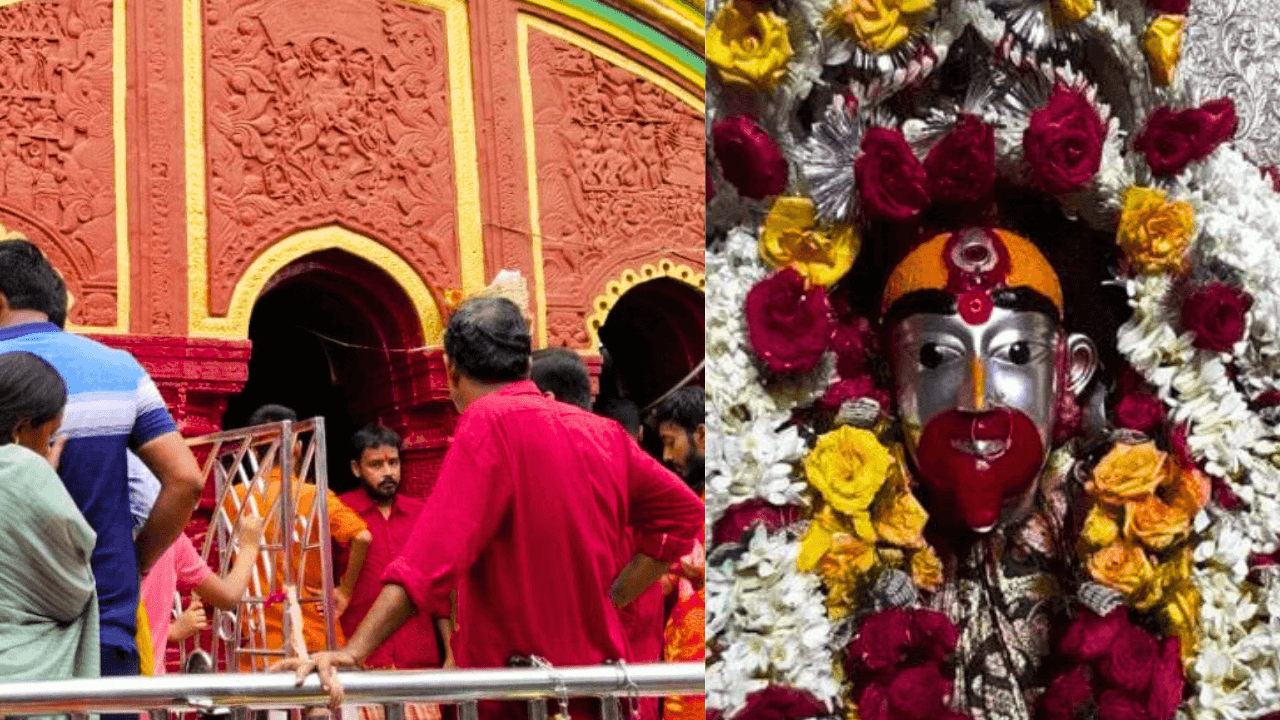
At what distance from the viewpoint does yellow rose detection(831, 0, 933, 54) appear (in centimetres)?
282

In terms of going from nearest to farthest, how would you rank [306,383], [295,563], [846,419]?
[846,419]
[295,563]
[306,383]

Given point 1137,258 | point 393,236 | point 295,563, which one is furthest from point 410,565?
point 393,236

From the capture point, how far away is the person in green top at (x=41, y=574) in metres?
3.83

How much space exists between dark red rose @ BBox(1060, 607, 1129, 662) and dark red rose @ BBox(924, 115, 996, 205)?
1.94 feet

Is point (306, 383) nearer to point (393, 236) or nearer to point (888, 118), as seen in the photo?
point (393, 236)

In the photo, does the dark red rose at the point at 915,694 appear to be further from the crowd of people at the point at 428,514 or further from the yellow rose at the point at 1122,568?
the crowd of people at the point at 428,514

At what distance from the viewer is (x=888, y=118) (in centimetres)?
290

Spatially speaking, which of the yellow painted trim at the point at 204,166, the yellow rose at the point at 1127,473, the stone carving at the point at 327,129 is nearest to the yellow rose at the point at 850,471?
the yellow rose at the point at 1127,473

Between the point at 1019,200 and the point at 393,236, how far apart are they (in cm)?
810

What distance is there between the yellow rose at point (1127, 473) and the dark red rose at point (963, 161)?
41cm

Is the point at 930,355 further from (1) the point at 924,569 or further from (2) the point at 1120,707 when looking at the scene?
(2) the point at 1120,707

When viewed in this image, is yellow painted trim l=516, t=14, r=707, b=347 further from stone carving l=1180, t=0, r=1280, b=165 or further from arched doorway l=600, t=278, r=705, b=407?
stone carving l=1180, t=0, r=1280, b=165

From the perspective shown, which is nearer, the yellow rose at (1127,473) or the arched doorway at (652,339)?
the yellow rose at (1127,473)

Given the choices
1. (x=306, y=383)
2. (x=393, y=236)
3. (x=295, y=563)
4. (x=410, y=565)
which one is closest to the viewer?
(x=410, y=565)
